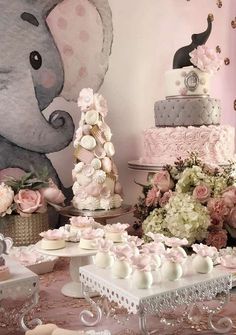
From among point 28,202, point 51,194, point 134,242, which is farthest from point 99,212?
point 134,242

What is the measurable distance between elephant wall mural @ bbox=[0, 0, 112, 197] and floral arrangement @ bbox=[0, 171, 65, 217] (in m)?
0.31

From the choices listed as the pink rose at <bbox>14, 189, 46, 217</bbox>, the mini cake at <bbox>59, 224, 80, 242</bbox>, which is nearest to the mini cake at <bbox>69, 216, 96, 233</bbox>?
the mini cake at <bbox>59, 224, 80, 242</bbox>

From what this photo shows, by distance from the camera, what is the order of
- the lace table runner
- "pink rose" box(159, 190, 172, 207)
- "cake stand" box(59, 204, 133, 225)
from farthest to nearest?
"cake stand" box(59, 204, 133, 225) < "pink rose" box(159, 190, 172, 207) < the lace table runner

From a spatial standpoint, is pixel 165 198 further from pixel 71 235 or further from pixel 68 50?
pixel 68 50

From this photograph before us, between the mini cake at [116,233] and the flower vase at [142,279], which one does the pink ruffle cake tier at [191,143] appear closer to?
the mini cake at [116,233]

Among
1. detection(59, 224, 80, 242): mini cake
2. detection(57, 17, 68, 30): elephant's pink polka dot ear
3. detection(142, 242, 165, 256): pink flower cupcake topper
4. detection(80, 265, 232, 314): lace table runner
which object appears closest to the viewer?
detection(80, 265, 232, 314): lace table runner

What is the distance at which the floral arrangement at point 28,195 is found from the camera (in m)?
2.38

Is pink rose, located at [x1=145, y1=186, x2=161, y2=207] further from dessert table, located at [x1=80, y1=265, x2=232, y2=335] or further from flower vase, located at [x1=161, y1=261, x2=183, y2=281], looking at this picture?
flower vase, located at [x1=161, y1=261, x2=183, y2=281]

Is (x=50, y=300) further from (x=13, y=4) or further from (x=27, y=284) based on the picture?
(x=13, y=4)

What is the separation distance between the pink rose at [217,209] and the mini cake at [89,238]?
60 centimetres

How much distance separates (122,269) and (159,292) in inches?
5.6

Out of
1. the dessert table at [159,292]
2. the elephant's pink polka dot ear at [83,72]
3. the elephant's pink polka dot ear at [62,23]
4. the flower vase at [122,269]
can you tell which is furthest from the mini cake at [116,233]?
the elephant's pink polka dot ear at [62,23]

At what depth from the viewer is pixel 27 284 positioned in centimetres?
147

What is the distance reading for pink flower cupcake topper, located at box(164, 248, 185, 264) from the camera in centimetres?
146
